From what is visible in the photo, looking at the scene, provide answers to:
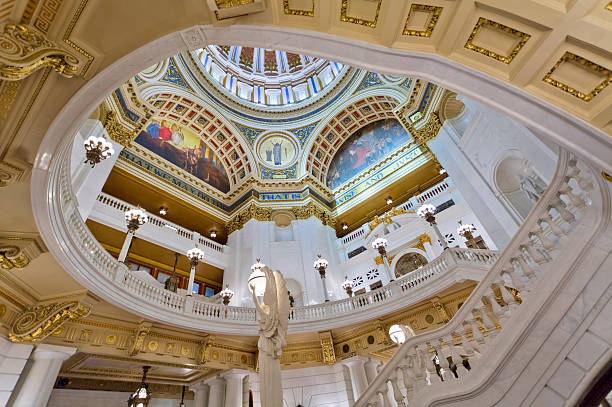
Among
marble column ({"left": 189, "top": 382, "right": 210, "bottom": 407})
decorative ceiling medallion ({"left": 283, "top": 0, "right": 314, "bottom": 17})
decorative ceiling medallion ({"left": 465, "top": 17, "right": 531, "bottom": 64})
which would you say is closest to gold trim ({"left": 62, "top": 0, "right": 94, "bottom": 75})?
decorative ceiling medallion ({"left": 283, "top": 0, "right": 314, "bottom": 17})

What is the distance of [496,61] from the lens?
2857mm

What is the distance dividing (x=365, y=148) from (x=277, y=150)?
5.98 meters

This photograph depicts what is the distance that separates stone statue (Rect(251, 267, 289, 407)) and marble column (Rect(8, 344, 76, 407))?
17.9 feet

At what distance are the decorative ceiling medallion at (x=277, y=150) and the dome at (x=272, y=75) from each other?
285cm

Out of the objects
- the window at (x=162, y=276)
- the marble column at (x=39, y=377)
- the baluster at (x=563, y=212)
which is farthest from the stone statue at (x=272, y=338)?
the window at (x=162, y=276)

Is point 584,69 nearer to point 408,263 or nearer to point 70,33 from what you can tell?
point 70,33

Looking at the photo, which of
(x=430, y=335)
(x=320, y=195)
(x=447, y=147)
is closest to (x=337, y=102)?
(x=320, y=195)

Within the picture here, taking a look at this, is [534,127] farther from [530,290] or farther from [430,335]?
[430,335]

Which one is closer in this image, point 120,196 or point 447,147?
point 447,147

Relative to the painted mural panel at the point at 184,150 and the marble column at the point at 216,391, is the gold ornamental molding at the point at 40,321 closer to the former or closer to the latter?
the marble column at the point at 216,391

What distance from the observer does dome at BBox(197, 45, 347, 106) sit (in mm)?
20297

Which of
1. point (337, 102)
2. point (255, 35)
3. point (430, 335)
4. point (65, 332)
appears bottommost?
point (430, 335)

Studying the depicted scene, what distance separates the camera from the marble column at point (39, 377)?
5906 millimetres

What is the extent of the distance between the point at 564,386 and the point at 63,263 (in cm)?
805
